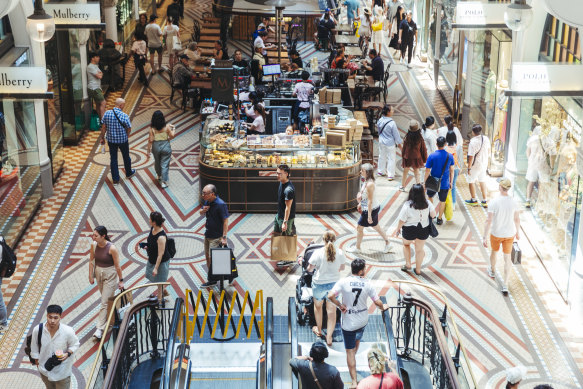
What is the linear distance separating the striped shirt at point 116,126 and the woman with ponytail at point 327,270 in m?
5.55

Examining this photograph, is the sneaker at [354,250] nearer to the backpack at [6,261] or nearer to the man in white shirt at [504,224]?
the man in white shirt at [504,224]

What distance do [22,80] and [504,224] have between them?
19.7ft

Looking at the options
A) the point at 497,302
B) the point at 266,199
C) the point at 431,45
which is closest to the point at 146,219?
the point at 266,199

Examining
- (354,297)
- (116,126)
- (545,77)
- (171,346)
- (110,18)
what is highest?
(545,77)

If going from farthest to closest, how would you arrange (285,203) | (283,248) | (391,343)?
(283,248)
(285,203)
(391,343)

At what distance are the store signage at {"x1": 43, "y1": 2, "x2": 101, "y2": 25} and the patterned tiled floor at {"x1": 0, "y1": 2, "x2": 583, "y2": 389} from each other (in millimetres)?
2658

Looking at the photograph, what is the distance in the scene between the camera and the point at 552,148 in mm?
11562

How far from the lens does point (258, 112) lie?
13797mm

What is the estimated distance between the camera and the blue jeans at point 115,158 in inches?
528

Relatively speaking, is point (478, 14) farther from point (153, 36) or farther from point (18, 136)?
point (153, 36)

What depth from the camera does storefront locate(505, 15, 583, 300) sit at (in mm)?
9969

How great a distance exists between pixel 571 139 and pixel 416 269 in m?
2.52

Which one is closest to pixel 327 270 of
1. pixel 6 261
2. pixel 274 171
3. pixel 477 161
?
pixel 6 261

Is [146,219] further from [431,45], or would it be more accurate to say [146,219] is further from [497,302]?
[431,45]
